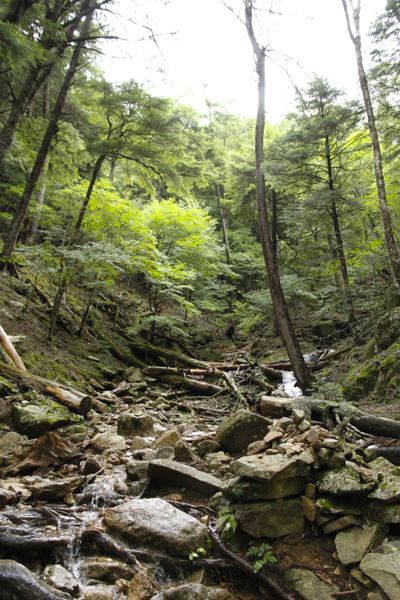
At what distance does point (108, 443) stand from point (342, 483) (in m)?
3.56

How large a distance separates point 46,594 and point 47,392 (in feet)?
13.3

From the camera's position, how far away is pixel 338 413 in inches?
190

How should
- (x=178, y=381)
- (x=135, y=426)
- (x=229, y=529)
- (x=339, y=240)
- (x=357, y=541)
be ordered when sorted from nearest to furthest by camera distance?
(x=357, y=541), (x=229, y=529), (x=135, y=426), (x=178, y=381), (x=339, y=240)

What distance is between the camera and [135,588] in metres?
2.42

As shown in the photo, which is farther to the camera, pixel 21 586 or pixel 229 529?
pixel 229 529

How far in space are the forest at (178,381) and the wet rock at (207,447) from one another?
22 millimetres

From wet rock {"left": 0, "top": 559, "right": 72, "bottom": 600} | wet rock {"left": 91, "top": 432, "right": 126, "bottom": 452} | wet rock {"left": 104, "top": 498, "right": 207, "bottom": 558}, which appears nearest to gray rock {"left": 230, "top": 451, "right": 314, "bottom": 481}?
wet rock {"left": 104, "top": 498, "right": 207, "bottom": 558}

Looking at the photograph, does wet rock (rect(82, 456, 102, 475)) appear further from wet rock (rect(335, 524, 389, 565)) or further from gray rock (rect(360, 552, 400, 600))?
gray rock (rect(360, 552, 400, 600))

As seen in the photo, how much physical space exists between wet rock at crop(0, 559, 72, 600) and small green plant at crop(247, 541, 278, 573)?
5.00ft

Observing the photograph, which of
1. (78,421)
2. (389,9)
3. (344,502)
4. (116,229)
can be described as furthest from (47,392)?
(389,9)

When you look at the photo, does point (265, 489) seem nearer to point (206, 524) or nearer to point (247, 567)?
A: point (247, 567)

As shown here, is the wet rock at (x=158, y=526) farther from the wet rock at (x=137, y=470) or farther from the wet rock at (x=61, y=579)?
the wet rock at (x=137, y=470)

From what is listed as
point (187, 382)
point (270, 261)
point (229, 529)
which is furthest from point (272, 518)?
point (187, 382)

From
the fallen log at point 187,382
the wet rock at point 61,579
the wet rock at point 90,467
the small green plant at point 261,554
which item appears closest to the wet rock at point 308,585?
the small green plant at point 261,554
